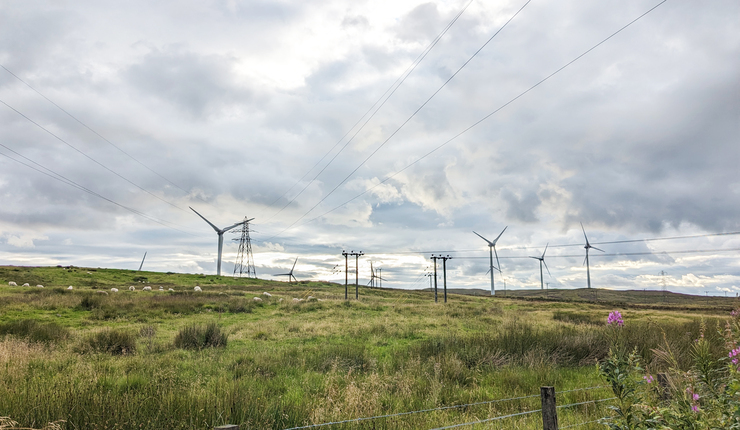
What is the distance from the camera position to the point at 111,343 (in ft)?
55.2

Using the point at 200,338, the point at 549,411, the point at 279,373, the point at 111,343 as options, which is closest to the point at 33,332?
the point at 111,343

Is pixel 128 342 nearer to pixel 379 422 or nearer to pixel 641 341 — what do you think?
pixel 379 422

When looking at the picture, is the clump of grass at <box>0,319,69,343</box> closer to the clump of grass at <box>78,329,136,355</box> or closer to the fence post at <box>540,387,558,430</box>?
the clump of grass at <box>78,329,136,355</box>

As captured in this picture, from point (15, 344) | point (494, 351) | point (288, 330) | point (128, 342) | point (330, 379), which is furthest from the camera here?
point (288, 330)

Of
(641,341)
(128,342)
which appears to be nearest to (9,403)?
(128,342)

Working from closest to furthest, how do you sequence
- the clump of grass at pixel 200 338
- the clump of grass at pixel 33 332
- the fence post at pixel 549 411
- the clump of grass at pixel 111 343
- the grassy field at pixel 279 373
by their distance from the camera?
1. the fence post at pixel 549 411
2. the grassy field at pixel 279 373
3. the clump of grass at pixel 111 343
4. the clump of grass at pixel 33 332
5. the clump of grass at pixel 200 338

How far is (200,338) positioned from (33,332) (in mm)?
7739

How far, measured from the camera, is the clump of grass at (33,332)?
59.2 ft

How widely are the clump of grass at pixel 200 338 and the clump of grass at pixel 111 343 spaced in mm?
2181

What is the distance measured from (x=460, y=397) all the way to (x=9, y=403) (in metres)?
9.35

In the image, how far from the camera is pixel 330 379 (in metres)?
10.7

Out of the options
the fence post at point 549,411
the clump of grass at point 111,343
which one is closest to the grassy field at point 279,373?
the clump of grass at point 111,343

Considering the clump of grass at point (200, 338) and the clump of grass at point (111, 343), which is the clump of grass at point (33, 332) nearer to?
the clump of grass at point (111, 343)

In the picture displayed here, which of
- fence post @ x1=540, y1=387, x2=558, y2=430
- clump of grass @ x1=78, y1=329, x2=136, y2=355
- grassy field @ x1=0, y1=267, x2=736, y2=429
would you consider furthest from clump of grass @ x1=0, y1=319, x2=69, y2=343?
fence post @ x1=540, y1=387, x2=558, y2=430
